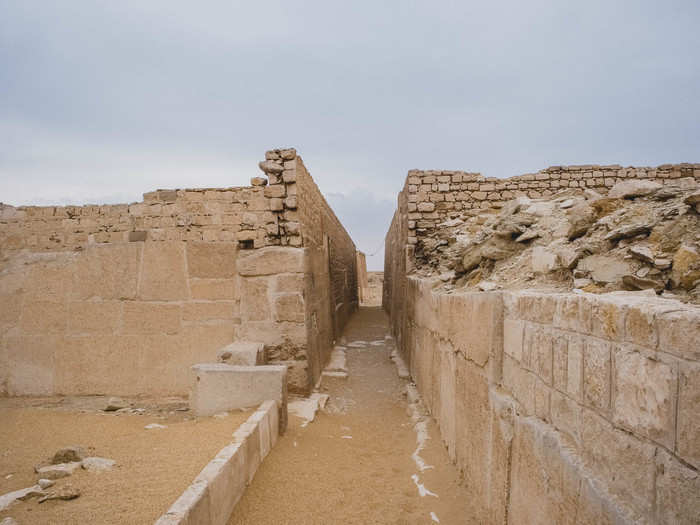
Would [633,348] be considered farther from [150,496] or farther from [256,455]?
[256,455]

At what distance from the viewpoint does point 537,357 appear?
2.07 m

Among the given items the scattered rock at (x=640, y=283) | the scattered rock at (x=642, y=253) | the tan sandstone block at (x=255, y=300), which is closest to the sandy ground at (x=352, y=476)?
the tan sandstone block at (x=255, y=300)

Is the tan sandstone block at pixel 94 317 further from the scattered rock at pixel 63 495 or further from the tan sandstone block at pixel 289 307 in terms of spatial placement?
the scattered rock at pixel 63 495

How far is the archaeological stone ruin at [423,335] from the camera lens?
4.65 ft

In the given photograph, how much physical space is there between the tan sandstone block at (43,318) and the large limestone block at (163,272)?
46.6 inches

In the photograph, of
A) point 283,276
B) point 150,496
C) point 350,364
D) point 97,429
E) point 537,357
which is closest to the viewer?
point 537,357

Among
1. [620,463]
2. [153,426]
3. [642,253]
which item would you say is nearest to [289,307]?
[153,426]

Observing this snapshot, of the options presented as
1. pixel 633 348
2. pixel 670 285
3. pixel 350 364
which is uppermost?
pixel 670 285

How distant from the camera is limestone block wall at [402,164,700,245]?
322 inches

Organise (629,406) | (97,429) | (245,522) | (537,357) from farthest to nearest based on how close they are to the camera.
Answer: (97,429)
(245,522)
(537,357)
(629,406)

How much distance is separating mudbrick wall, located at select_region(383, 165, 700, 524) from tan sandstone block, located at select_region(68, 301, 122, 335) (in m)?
4.69

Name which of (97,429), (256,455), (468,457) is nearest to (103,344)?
(97,429)

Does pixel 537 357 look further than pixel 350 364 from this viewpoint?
No

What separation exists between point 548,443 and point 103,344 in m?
5.63
